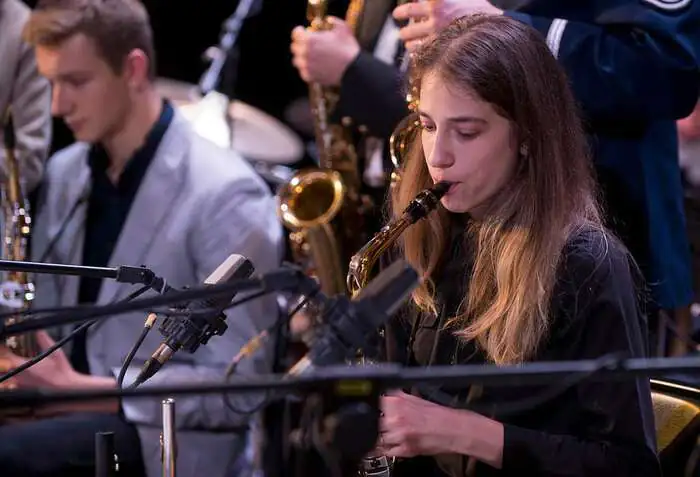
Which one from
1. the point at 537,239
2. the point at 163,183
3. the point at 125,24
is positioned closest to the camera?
the point at 537,239

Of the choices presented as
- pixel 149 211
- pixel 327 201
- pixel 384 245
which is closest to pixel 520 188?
pixel 384 245

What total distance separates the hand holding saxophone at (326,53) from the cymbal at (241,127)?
1.13 meters

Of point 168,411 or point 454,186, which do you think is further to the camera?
point 454,186

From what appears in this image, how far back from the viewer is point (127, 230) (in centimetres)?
281

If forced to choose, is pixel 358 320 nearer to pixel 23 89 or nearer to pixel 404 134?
pixel 404 134

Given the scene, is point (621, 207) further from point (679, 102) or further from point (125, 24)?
point (125, 24)

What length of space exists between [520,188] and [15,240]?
62.3 inches

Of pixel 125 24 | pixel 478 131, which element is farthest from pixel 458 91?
pixel 125 24

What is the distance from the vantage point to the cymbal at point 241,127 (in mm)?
3834

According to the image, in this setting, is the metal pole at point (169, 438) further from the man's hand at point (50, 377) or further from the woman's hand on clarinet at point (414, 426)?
the man's hand at point (50, 377)

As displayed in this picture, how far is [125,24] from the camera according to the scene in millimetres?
3043

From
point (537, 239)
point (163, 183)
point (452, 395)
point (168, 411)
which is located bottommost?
point (163, 183)

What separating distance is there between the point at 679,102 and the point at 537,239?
0.58 m

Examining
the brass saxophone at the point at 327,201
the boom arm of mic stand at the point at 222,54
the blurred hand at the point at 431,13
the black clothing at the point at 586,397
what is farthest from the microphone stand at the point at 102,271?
the boom arm of mic stand at the point at 222,54
